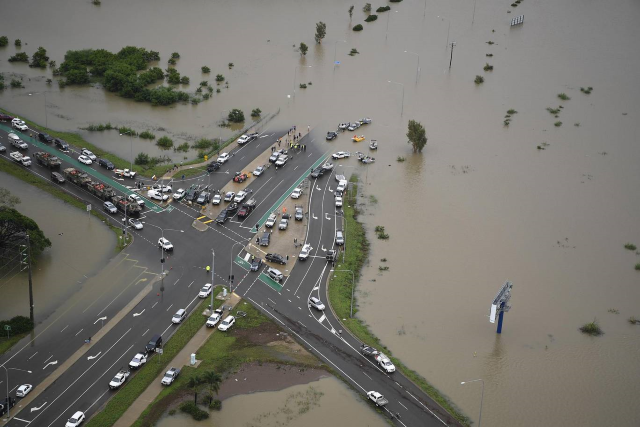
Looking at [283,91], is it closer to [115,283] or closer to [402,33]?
[402,33]

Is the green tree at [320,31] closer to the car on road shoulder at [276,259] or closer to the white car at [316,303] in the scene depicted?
the car on road shoulder at [276,259]

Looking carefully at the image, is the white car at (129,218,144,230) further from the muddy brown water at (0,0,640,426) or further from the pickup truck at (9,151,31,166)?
the muddy brown water at (0,0,640,426)

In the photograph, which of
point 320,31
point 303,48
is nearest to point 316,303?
point 303,48

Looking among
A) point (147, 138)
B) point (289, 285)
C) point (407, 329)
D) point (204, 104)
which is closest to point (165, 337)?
point (289, 285)

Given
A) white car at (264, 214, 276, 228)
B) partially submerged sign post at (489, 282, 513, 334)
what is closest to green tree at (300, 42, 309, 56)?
white car at (264, 214, 276, 228)

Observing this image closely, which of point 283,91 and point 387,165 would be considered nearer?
point 387,165

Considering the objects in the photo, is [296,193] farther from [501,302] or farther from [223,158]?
[501,302]
